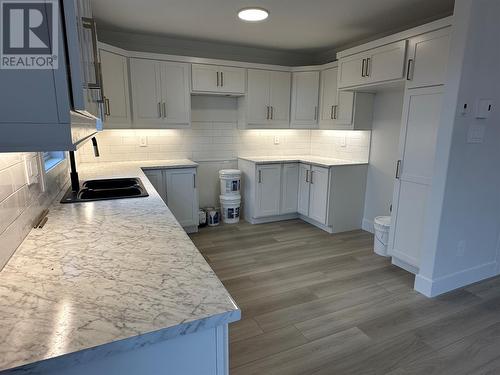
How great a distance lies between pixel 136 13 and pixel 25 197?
247 centimetres

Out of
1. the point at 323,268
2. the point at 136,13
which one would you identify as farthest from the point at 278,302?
the point at 136,13

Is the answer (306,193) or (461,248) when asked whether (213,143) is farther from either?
(461,248)

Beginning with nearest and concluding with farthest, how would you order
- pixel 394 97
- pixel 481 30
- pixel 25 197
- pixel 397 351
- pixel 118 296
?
pixel 118 296, pixel 25 197, pixel 397 351, pixel 481 30, pixel 394 97

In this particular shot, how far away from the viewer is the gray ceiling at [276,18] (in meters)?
2.72

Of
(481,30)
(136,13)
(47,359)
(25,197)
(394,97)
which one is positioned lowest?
(47,359)

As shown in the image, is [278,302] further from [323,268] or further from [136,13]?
[136,13]

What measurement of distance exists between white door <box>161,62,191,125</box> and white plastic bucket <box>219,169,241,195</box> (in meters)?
0.88

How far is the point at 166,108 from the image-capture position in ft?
12.2

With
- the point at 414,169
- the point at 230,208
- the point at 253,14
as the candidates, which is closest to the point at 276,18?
the point at 253,14

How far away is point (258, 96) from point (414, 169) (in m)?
2.29

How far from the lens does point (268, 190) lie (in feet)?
13.8

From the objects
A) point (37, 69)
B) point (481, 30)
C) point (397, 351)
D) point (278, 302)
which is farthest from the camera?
point (278, 302)

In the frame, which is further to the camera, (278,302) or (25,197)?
(278,302)

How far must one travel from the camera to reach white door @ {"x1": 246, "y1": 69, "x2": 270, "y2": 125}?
410cm
